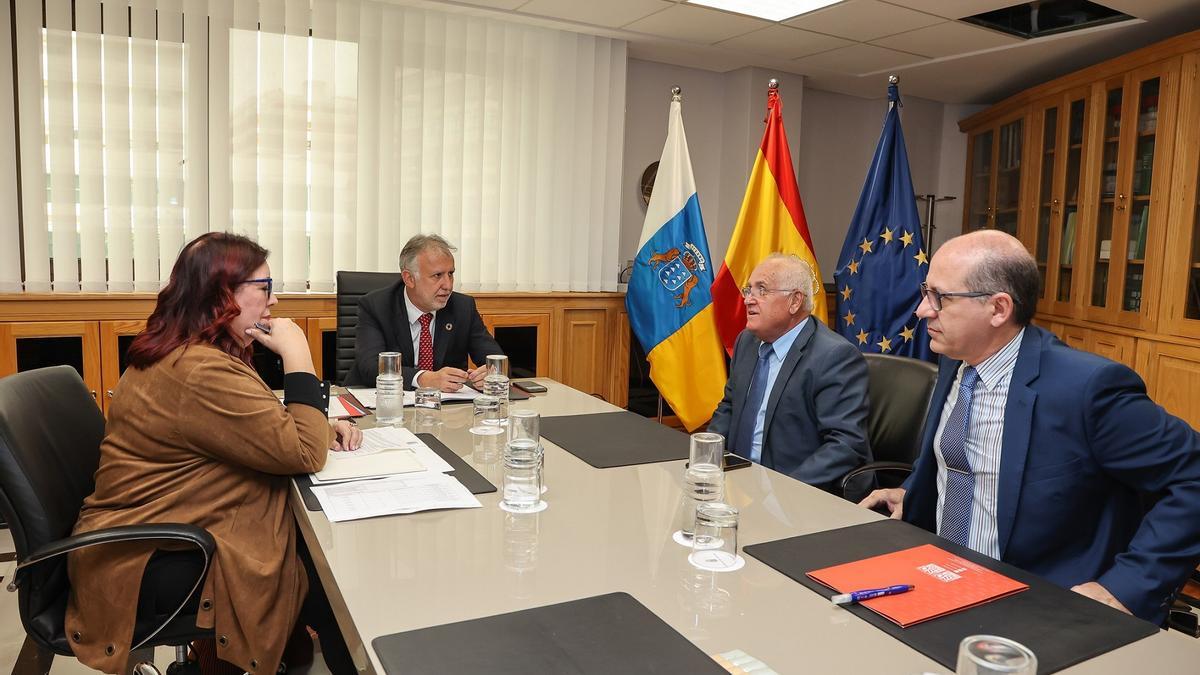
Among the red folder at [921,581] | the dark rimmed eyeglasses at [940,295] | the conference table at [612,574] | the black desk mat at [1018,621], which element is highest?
the dark rimmed eyeglasses at [940,295]

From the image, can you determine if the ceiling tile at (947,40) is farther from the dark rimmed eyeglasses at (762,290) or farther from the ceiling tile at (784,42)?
the dark rimmed eyeglasses at (762,290)

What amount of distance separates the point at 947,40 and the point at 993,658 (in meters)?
4.29

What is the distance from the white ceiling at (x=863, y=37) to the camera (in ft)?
12.4

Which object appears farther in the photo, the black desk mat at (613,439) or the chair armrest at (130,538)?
the black desk mat at (613,439)

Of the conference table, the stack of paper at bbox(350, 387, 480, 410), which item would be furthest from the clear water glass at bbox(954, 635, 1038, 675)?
the stack of paper at bbox(350, 387, 480, 410)

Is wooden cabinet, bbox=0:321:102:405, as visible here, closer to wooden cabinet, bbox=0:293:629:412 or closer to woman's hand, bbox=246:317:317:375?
wooden cabinet, bbox=0:293:629:412

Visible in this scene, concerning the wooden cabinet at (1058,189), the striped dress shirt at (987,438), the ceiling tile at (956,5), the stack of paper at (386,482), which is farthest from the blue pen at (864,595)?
the wooden cabinet at (1058,189)

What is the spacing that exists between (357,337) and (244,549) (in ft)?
4.79

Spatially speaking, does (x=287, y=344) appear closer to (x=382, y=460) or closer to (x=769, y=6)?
(x=382, y=460)

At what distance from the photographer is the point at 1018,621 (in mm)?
1038

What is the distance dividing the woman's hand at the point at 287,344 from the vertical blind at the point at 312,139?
7.18 ft

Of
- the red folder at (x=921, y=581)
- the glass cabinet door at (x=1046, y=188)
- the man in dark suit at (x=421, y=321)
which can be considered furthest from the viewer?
the glass cabinet door at (x=1046, y=188)

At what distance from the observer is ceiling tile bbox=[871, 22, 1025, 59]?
405 centimetres

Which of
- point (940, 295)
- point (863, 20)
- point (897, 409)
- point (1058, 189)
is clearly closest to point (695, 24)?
point (863, 20)
